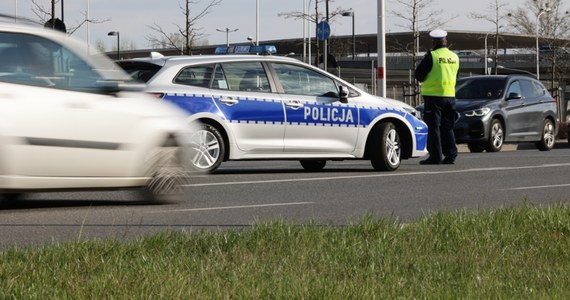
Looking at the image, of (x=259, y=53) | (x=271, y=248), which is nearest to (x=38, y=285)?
(x=271, y=248)

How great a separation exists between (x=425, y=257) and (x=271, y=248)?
94cm

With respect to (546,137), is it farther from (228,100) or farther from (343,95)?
(228,100)

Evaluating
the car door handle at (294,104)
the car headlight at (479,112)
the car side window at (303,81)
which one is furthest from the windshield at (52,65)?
the car headlight at (479,112)

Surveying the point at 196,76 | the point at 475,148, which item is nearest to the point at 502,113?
the point at 475,148

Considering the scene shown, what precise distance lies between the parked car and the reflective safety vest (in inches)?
240

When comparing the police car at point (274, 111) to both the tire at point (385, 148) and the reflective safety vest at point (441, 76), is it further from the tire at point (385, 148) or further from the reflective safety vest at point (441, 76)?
the reflective safety vest at point (441, 76)

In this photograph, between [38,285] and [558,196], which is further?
[558,196]

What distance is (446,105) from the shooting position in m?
19.0

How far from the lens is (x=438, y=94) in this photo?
18.9 m

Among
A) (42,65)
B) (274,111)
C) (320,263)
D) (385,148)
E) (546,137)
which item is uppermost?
(42,65)

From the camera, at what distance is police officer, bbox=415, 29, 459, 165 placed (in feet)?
61.6

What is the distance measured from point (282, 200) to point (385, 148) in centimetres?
481

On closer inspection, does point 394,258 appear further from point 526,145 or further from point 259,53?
point 526,145

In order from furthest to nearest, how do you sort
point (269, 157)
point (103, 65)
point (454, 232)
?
point (269, 157) < point (103, 65) < point (454, 232)
